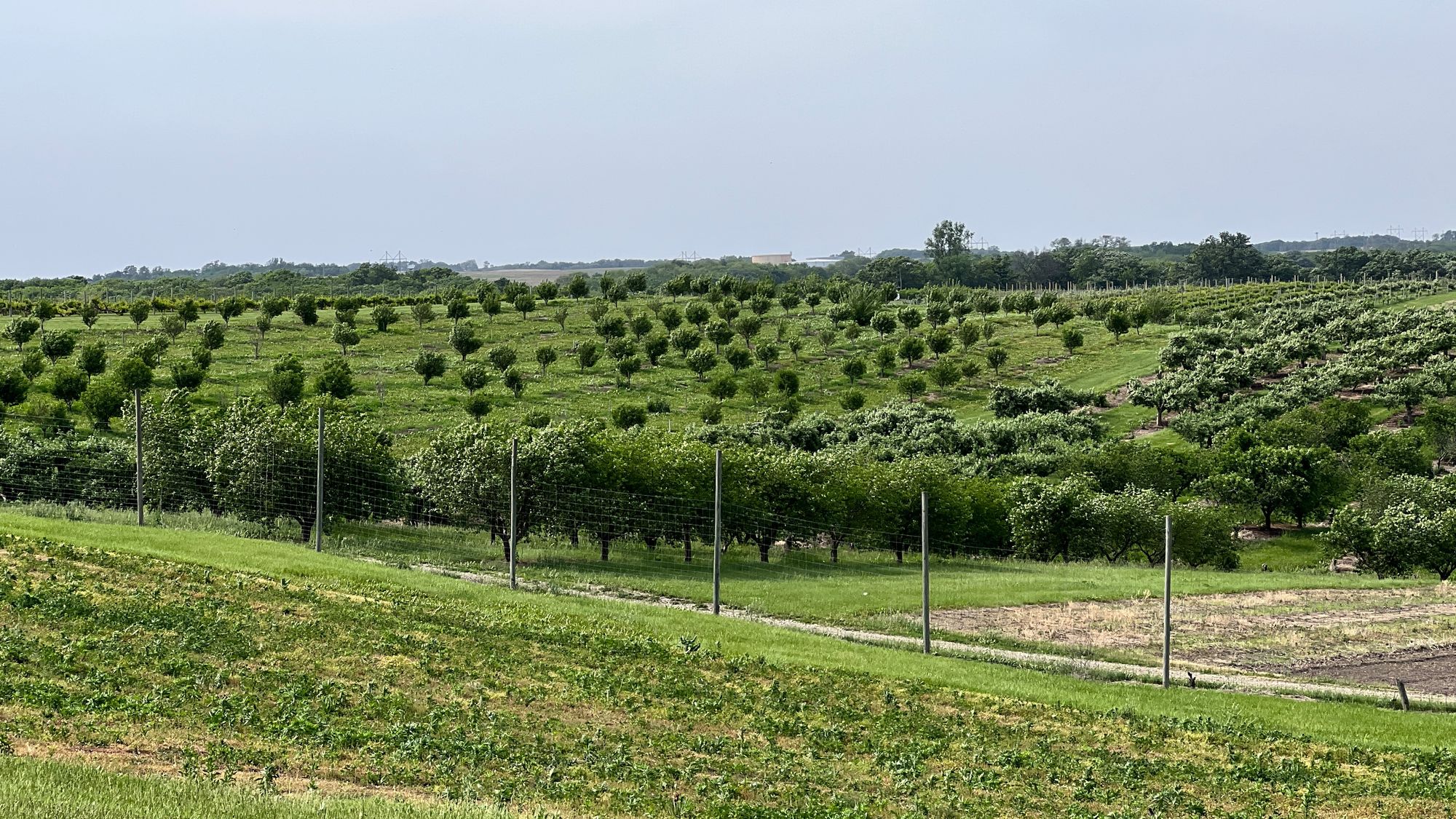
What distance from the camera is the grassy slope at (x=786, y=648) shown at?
16.2 meters

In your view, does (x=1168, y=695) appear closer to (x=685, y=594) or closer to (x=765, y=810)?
(x=765, y=810)

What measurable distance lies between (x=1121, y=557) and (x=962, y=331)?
5562 cm

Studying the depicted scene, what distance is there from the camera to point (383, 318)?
100875 mm

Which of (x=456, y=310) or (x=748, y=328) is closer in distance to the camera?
(x=748, y=328)

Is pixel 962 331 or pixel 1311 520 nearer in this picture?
pixel 1311 520

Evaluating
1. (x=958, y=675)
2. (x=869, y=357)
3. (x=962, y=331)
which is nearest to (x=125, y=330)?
(x=869, y=357)

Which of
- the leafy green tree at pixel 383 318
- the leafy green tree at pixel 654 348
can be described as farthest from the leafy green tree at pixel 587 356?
the leafy green tree at pixel 383 318

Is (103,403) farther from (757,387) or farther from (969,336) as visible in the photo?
(969,336)

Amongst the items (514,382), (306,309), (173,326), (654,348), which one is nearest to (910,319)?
(654,348)

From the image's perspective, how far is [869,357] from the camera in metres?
97.2

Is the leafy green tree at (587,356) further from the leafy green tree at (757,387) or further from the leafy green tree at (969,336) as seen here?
the leafy green tree at (969,336)

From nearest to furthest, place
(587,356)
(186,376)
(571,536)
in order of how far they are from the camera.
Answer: (571,536)
(186,376)
(587,356)

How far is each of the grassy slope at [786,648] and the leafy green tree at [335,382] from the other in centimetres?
4941

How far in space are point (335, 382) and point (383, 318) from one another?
95.3 ft
